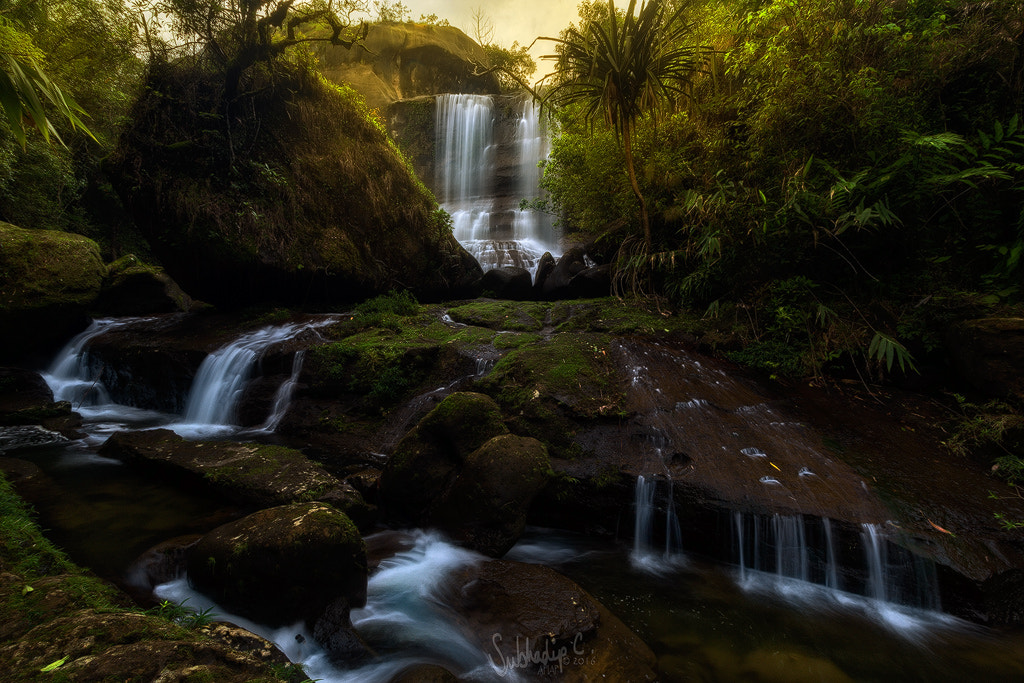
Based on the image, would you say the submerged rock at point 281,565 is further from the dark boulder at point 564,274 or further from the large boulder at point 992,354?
the dark boulder at point 564,274

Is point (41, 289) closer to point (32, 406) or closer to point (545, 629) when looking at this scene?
point (32, 406)

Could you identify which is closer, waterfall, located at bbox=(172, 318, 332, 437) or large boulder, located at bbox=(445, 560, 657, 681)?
large boulder, located at bbox=(445, 560, 657, 681)

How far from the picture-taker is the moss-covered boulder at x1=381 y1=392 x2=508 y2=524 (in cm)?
407

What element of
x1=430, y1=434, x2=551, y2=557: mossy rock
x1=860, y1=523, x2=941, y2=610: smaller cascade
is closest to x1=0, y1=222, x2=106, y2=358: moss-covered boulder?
x1=430, y1=434, x2=551, y2=557: mossy rock

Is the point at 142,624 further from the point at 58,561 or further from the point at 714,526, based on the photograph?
the point at 714,526

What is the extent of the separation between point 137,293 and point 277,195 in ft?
16.9

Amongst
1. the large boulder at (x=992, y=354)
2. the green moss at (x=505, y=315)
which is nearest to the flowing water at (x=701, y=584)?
the large boulder at (x=992, y=354)

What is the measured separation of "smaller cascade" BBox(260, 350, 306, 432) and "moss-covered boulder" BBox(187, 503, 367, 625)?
378 centimetres

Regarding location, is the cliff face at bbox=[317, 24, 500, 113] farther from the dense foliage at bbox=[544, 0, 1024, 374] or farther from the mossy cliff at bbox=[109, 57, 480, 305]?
the dense foliage at bbox=[544, 0, 1024, 374]

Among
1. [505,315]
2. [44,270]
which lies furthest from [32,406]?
[505,315]

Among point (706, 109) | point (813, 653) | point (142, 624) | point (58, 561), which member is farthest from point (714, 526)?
point (706, 109)

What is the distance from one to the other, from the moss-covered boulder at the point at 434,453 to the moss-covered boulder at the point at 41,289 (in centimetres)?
877

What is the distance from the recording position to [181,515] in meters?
3.98

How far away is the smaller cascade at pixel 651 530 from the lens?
3887 millimetres
